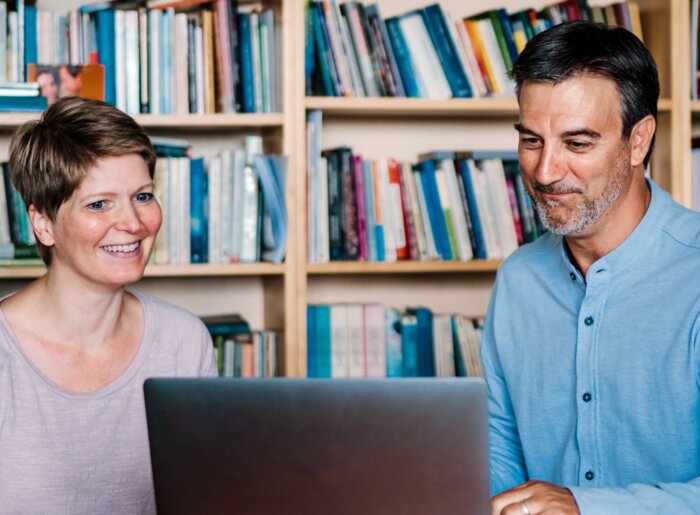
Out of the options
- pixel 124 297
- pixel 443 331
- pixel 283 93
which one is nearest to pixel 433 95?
pixel 283 93

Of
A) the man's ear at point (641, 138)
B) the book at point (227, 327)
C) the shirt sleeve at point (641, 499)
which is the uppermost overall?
the man's ear at point (641, 138)

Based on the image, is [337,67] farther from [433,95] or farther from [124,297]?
[124,297]

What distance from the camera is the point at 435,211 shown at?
8.16ft

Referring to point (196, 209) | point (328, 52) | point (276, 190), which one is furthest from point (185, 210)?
point (328, 52)

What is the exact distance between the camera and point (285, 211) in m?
2.35

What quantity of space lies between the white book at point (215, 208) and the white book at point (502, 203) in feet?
2.53

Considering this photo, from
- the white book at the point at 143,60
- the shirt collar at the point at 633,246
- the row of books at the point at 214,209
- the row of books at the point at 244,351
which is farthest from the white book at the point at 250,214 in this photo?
the shirt collar at the point at 633,246

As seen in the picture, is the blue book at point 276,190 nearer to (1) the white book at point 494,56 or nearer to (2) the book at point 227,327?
(2) the book at point 227,327

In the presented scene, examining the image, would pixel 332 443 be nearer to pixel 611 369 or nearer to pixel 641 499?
pixel 641 499

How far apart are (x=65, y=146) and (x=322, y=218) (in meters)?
0.99

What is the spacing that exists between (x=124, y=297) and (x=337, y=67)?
3.39 ft

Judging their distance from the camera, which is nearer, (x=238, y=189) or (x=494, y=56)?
(x=238, y=189)

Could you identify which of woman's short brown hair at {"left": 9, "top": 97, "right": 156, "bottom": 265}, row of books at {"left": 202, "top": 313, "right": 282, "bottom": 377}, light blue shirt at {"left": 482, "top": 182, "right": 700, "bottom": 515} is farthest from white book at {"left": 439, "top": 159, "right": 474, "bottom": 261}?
woman's short brown hair at {"left": 9, "top": 97, "right": 156, "bottom": 265}

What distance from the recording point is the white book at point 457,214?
2.49 m
